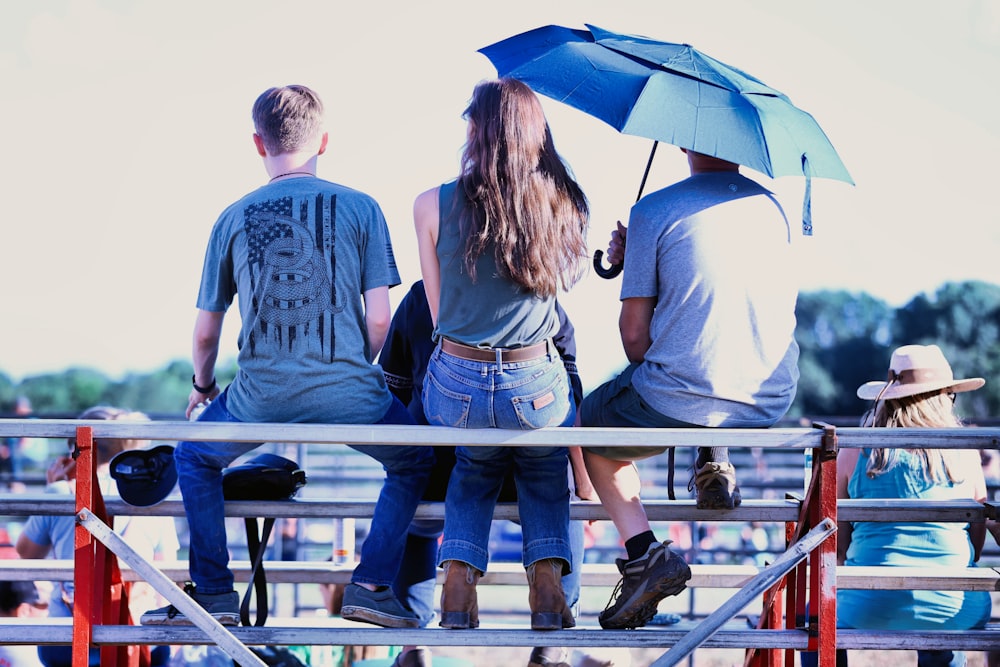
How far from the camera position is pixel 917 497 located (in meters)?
5.13

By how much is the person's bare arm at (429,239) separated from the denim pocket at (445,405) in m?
0.25

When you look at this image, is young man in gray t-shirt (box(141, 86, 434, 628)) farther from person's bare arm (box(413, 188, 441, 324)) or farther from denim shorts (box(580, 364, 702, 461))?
denim shorts (box(580, 364, 702, 461))

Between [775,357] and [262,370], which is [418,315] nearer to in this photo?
[262,370]

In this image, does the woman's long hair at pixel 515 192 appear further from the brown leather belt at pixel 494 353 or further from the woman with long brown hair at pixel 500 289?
the brown leather belt at pixel 494 353

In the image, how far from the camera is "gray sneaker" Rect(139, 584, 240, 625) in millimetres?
3928

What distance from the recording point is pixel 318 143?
13.5 ft

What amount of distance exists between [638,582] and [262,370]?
4.97 ft

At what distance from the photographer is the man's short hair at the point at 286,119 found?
3992 millimetres

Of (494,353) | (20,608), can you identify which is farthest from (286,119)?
(20,608)

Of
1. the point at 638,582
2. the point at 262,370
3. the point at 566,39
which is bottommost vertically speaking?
the point at 638,582

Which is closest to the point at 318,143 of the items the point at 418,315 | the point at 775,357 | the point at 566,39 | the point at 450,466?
the point at 418,315

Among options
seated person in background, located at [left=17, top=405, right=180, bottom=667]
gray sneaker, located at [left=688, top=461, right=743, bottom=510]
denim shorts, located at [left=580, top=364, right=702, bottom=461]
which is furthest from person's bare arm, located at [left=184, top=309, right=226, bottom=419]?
gray sneaker, located at [left=688, top=461, right=743, bottom=510]

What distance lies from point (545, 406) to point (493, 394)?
0.19m

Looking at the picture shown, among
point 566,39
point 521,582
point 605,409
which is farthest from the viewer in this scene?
point 521,582
